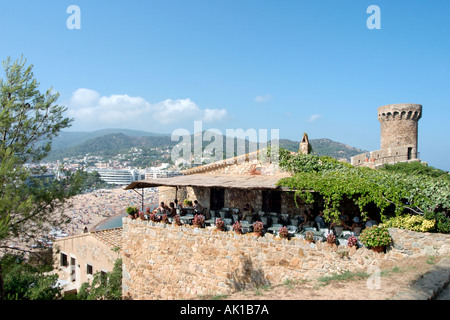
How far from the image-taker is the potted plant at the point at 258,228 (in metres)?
10.7

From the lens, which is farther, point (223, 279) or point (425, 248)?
point (223, 279)

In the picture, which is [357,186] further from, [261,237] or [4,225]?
[4,225]

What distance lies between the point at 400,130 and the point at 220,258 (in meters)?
33.2

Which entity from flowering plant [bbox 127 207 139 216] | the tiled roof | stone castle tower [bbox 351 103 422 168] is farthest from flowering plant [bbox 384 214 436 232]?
stone castle tower [bbox 351 103 422 168]

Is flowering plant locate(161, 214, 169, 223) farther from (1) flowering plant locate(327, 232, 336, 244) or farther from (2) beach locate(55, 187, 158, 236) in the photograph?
(2) beach locate(55, 187, 158, 236)

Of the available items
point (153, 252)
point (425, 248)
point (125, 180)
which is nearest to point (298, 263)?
point (425, 248)

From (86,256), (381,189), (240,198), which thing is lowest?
(86,256)

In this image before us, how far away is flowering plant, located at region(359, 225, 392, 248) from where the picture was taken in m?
8.98

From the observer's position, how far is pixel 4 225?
7.98 m

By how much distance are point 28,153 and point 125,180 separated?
14326 centimetres

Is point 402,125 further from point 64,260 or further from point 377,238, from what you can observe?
point 64,260

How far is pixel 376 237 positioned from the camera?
9.02 m

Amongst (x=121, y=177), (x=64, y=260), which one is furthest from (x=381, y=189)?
(x=121, y=177)
